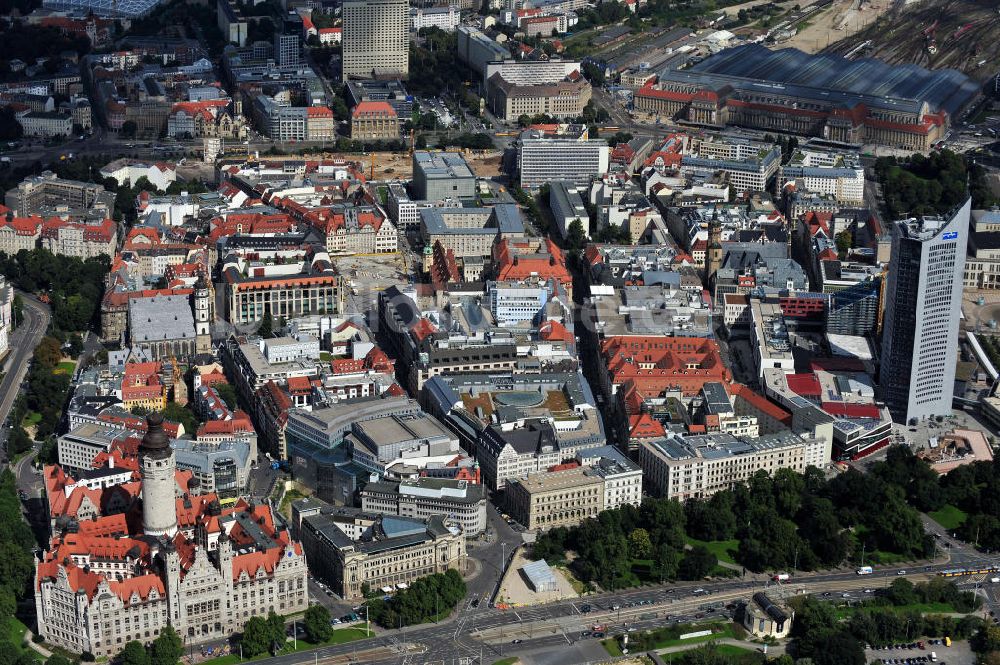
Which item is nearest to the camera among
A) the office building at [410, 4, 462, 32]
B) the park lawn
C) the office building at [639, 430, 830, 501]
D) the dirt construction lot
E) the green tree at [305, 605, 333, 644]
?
the green tree at [305, 605, 333, 644]

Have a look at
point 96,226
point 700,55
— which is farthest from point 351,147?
point 700,55

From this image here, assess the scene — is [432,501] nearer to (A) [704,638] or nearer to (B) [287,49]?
(A) [704,638]

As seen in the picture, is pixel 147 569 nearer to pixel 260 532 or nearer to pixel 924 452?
pixel 260 532

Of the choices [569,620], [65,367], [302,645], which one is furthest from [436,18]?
[302,645]

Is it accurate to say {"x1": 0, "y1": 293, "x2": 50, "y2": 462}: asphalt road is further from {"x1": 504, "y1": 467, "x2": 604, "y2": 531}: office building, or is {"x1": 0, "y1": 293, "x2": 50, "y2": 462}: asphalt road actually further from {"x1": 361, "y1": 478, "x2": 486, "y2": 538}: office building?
{"x1": 504, "y1": 467, "x2": 604, "y2": 531}: office building

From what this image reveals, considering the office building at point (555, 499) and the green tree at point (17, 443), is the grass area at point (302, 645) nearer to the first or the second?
the office building at point (555, 499)

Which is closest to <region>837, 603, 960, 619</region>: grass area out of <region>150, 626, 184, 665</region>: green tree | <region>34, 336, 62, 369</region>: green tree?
<region>150, 626, 184, 665</region>: green tree

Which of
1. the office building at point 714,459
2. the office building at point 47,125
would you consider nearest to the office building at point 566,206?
the office building at point 714,459
